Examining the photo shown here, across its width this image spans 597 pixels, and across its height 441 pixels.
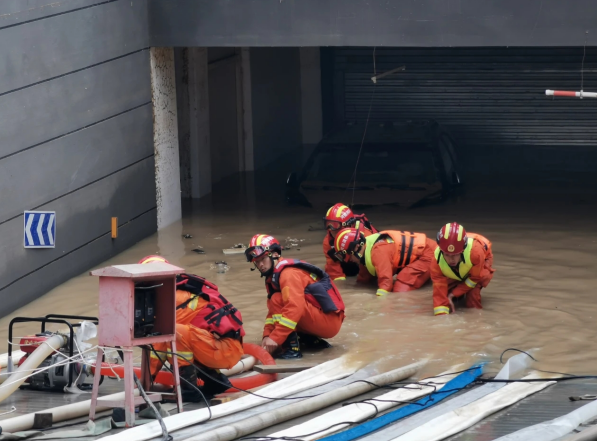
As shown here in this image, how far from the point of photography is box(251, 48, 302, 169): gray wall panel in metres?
20.9

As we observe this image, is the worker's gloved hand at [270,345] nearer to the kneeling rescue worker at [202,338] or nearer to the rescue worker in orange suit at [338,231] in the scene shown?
the kneeling rescue worker at [202,338]

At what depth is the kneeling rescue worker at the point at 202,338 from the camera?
301 inches

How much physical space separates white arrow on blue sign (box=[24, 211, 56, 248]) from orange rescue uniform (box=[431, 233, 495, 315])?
4588 millimetres

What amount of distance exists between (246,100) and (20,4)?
9.29 m

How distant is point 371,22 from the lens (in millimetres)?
13438

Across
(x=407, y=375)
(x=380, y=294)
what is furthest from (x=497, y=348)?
(x=380, y=294)

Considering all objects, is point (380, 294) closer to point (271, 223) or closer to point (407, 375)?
point (407, 375)

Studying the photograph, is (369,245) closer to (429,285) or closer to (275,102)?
(429,285)

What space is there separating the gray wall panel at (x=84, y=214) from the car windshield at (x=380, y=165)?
10.1 ft

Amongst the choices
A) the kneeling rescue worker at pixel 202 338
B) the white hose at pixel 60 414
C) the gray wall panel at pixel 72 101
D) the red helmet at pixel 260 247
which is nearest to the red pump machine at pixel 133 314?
the white hose at pixel 60 414

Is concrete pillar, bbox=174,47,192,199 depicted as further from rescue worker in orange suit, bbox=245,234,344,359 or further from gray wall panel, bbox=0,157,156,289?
rescue worker in orange suit, bbox=245,234,344,359

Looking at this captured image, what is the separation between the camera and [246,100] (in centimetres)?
2022

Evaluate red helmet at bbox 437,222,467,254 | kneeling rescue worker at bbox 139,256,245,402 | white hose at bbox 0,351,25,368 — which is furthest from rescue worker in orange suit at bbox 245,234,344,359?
white hose at bbox 0,351,25,368

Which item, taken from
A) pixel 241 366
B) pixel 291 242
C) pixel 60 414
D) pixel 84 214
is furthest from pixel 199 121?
pixel 60 414
